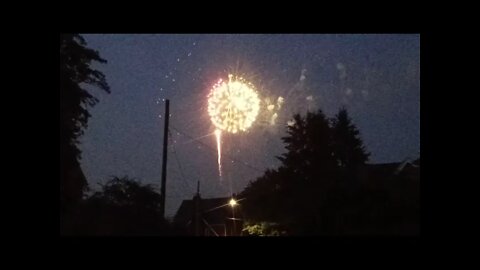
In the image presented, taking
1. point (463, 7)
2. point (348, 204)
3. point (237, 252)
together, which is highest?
point (463, 7)

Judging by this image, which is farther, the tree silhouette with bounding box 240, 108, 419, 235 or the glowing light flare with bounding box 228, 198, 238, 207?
the glowing light flare with bounding box 228, 198, 238, 207

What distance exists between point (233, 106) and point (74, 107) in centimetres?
177

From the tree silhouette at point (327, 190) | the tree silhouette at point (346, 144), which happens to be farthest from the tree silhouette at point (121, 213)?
the tree silhouette at point (346, 144)

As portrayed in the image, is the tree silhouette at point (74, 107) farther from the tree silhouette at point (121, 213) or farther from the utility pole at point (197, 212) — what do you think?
the utility pole at point (197, 212)

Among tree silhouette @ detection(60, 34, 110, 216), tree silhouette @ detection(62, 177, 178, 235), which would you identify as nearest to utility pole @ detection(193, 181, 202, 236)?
tree silhouette @ detection(62, 177, 178, 235)

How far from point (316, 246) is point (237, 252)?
0.77 meters

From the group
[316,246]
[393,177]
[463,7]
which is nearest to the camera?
[463,7]

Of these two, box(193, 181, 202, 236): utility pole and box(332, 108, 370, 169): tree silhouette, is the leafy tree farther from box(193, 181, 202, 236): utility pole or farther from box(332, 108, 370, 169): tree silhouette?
box(193, 181, 202, 236): utility pole

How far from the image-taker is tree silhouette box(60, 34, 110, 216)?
6.66m

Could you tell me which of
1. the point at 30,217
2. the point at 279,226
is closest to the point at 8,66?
the point at 30,217

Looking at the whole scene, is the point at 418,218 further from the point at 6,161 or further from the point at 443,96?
the point at 6,161

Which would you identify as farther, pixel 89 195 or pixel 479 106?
pixel 89 195

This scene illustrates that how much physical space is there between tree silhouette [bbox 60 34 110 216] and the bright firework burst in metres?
1.18

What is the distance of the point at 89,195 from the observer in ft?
21.8
